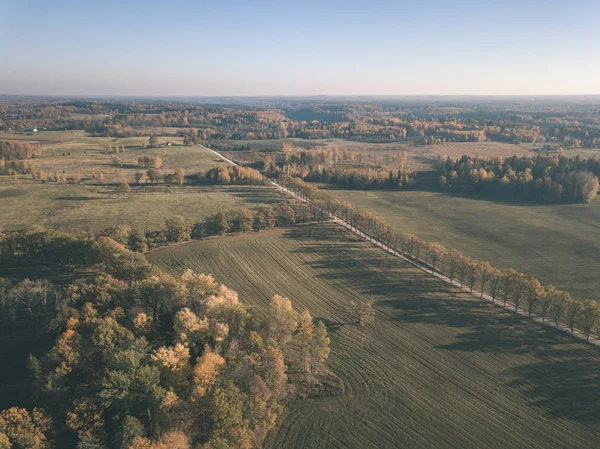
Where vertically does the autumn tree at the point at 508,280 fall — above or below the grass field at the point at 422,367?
above

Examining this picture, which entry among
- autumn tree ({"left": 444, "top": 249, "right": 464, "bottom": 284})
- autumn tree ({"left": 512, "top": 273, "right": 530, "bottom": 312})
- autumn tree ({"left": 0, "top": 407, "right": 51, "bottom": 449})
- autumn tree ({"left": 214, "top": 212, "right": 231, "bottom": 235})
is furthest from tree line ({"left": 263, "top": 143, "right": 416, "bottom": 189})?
autumn tree ({"left": 0, "top": 407, "right": 51, "bottom": 449})

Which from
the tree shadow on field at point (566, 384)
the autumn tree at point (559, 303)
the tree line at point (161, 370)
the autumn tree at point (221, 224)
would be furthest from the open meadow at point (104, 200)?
the autumn tree at point (559, 303)

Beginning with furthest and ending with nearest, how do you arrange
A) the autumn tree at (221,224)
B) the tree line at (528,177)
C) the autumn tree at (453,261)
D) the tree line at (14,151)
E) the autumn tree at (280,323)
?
the tree line at (14,151) → the tree line at (528,177) → the autumn tree at (221,224) → the autumn tree at (453,261) → the autumn tree at (280,323)

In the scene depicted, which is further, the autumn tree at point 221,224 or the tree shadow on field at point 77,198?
the tree shadow on field at point 77,198

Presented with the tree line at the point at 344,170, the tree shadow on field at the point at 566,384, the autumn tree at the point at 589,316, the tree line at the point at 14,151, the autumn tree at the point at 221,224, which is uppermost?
the tree line at the point at 14,151

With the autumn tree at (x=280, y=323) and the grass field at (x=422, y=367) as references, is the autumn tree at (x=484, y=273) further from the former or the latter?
the autumn tree at (x=280, y=323)

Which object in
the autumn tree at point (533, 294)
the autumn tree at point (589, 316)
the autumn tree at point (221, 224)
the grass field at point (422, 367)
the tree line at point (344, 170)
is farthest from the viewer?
the tree line at point (344, 170)

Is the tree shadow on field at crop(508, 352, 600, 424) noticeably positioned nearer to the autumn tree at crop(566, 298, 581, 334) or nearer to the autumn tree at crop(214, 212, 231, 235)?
the autumn tree at crop(566, 298, 581, 334)
